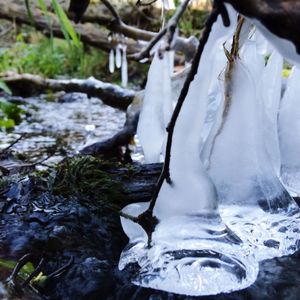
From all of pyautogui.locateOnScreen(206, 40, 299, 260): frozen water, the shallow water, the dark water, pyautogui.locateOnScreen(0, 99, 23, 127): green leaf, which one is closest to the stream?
the dark water

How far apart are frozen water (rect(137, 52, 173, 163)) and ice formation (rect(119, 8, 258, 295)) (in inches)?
16.8

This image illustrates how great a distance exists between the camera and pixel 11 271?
1015 millimetres

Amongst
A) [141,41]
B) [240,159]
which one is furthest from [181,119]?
[141,41]

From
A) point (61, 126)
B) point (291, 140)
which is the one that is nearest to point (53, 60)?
point (61, 126)

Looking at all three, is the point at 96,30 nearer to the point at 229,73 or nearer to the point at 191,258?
the point at 229,73

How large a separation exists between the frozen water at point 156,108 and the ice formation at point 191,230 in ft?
1.40

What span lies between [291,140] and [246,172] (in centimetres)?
39

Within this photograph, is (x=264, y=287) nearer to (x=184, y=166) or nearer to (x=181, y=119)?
(x=184, y=166)

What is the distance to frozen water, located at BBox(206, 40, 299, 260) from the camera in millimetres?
1200

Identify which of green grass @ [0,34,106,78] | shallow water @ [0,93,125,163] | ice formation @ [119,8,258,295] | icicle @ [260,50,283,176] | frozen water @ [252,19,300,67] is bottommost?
shallow water @ [0,93,125,163]

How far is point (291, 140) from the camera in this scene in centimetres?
151

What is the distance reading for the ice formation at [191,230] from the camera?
3.33 ft

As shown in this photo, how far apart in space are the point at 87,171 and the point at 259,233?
0.60 metres

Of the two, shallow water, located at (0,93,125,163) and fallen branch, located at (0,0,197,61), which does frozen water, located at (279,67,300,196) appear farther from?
fallen branch, located at (0,0,197,61)
